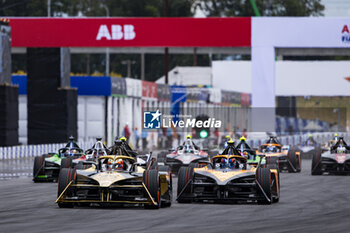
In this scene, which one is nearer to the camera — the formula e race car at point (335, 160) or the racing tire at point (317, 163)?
the formula e race car at point (335, 160)

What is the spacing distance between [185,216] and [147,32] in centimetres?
2472

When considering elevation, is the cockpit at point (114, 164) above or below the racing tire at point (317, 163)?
above

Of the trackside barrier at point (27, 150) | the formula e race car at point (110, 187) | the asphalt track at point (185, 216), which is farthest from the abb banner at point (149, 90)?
the formula e race car at point (110, 187)

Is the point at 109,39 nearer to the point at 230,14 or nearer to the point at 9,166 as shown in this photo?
the point at 9,166

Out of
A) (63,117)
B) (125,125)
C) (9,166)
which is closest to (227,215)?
(9,166)

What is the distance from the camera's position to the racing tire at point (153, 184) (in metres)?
17.7

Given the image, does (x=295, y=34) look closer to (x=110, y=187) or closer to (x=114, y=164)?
(x=114, y=164)

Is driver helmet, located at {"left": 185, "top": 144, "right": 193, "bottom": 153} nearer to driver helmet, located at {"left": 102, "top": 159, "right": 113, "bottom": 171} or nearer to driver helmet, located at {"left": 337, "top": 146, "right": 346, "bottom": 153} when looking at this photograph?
driver helmet, located at {"left": 337, "top": 146, "right": 346, "bottom": 153}

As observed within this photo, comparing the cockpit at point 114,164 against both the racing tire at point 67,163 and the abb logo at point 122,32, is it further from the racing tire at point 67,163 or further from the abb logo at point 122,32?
the abb logo at point 122,32

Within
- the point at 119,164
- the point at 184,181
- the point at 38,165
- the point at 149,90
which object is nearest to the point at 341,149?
the point at 38,165

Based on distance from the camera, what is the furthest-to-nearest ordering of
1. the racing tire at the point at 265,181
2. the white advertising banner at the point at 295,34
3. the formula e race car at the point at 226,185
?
the white advertising banner at the point at 295,34
the formula e race car at the point at 226,185
the racing tire at the point at 265,181

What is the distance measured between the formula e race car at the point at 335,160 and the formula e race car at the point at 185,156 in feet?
13.0

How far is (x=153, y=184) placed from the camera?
58.0ft

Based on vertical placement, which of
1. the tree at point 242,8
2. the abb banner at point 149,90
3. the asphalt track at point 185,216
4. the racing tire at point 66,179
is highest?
the tree at point 242,8
